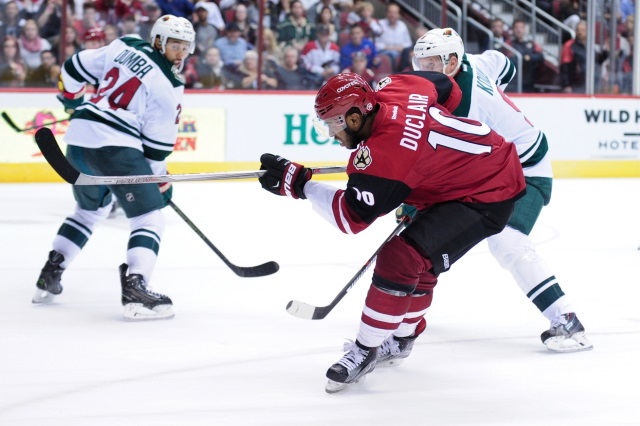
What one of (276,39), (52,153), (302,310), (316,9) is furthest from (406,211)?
(316,9)

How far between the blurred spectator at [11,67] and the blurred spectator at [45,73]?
0.06 meters

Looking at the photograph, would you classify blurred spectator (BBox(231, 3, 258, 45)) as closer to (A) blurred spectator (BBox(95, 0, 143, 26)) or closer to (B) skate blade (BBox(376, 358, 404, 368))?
(A) blurred spectator (BBox(95, 0, 143, 26))

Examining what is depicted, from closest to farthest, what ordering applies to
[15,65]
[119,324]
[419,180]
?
[419,180]
[119,324]
[15,65]

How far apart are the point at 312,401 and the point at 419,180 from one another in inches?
24.9

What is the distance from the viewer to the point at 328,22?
8.77 metres

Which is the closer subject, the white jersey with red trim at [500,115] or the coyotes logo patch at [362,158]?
the coyotes logo patch at [362,158]

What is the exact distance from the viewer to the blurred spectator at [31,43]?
308 inches

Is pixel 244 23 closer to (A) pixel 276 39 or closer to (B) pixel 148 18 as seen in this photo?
(A) pixel 276 39

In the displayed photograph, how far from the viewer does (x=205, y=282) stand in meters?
4.49

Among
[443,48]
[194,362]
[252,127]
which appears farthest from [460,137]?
[252,127]

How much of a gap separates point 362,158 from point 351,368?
1.90 ft

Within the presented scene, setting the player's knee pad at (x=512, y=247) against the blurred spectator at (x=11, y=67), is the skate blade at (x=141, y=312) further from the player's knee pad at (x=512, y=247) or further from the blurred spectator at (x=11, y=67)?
the blurred spectator at (x=11, y=67)

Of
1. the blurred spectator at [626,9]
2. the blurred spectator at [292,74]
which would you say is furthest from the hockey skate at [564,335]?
the blurred spectator at [626,9]

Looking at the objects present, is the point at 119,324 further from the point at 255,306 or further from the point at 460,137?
the point at 460,137
